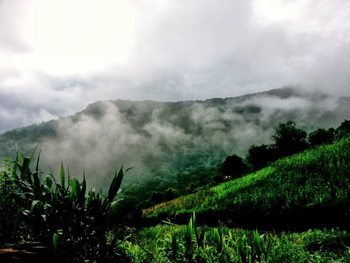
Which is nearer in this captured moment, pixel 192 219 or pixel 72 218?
pixel 72 218

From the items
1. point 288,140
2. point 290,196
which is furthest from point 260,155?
point 290,196

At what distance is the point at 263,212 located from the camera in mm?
16109

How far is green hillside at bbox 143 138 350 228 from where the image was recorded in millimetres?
13656

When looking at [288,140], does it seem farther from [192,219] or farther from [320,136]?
[192,219]

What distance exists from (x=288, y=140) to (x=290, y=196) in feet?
71.7

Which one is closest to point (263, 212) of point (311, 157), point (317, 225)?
point (317, 225)

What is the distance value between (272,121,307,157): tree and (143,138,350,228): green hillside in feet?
38.3

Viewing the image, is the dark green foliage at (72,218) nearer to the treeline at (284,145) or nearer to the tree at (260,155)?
the treeline at (284,145)

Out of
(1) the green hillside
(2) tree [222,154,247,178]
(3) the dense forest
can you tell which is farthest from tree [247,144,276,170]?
(1) the green hillside

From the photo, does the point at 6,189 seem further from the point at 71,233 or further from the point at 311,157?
the point at 311,157

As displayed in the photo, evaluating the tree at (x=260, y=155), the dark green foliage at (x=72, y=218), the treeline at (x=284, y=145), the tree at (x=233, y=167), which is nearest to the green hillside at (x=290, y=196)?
the dark green foliage at (x=72, y=218)

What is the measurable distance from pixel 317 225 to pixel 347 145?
34.6 ft

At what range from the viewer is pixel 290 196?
15.6 m

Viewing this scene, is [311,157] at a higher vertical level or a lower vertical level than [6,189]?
higher
